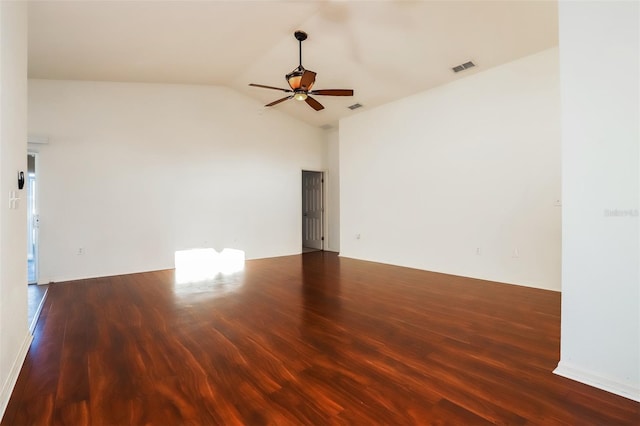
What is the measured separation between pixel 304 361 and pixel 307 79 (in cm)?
308

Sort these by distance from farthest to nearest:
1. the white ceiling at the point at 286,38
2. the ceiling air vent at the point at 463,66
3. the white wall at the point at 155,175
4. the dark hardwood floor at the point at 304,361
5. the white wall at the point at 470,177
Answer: the white wall at the point at 155,175
the ceiling air vent at the point at 463,66
the white wall at the point at 470,177
the white ceiling at the point at 286,38
the dark hardwood floor at the point at 304,361

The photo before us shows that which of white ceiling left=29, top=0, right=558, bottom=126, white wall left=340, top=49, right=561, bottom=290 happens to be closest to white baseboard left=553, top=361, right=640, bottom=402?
white wall left=340, top=49, right=561, bottom=290

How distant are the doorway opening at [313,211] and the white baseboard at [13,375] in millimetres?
5944

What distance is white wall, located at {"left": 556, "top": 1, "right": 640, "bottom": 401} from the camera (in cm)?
186

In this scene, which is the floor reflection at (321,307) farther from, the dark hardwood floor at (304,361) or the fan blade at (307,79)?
the fan blade at (307,79)

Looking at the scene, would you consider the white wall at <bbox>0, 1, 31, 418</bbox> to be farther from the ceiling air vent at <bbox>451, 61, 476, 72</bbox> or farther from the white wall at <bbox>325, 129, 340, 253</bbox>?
the white wall at <bbox>325, 129, 340, 253</bbox>

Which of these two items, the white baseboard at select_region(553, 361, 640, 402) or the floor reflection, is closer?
the white baseboard at select_region(553, 361, 640, 402)

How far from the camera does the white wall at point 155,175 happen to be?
500 centimetres

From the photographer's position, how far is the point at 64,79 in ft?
16.4

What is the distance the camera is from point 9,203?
2074 mm

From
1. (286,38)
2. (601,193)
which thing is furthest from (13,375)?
(286,38)

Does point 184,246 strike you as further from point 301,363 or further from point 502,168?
point 502,168

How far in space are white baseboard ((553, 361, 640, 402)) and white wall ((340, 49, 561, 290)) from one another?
2.51 meters

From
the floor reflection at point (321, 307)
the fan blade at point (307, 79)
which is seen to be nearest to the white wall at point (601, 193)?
the floor reflection at point (321, 307)
